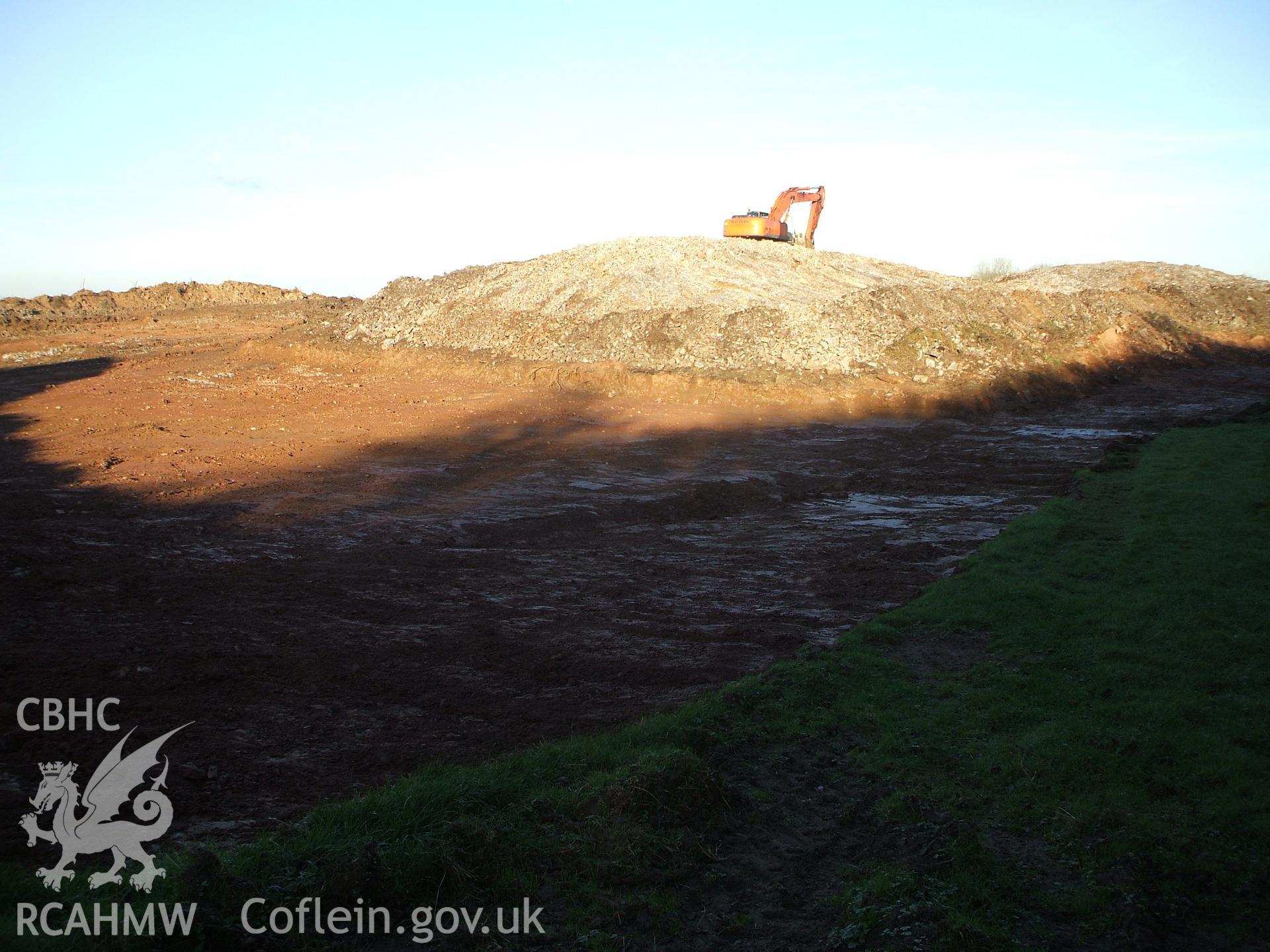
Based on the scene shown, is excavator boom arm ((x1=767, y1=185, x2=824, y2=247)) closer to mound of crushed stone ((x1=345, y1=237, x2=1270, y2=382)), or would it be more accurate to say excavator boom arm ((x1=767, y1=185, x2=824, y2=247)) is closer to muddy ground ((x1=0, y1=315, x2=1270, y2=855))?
mound of crushed stone ((x1=345, y1=237, x2=1270, y2=382))

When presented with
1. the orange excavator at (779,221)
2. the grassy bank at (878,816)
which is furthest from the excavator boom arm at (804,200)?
the grassy bank at (878,816)

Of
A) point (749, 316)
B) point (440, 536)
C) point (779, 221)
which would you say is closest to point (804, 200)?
point (779, 221)

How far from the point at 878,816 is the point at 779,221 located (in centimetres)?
3456

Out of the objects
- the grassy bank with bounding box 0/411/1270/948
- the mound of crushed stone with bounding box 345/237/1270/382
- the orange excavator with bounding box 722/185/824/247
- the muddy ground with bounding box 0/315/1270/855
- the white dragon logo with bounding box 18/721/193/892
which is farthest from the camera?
the orange excavator with bounding box 722/185/824/247

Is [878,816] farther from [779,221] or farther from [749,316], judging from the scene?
[779,221]

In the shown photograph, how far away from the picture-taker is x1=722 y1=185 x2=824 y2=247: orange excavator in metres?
35.9

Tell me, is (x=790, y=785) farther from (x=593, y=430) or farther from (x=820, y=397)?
(x=820, y=397)

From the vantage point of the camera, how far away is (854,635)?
779cm

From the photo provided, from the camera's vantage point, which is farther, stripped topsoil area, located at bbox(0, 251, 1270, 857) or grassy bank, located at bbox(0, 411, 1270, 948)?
Result: stripped topsoil area, located at bbox(0, 251, 1270, 857)

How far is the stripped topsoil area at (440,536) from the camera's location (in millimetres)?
6273

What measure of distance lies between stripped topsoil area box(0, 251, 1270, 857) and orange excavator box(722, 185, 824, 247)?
11.9 m

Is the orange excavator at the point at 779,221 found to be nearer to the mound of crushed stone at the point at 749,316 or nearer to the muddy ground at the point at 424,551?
the mound of crushed stone at the point at 749,316

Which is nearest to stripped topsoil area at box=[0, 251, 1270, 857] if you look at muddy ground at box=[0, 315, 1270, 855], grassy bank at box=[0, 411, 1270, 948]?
muddy ground at box=[0, 315, 1270, 855]

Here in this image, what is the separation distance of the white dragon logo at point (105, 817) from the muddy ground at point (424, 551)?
0.15 m
